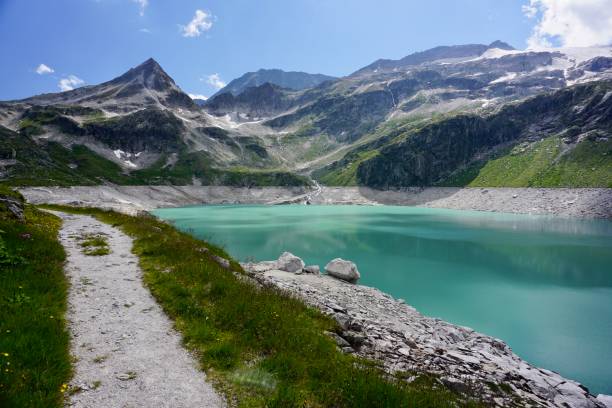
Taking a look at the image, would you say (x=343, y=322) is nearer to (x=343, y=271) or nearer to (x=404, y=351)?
(x=404, y=351)

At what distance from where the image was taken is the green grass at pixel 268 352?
6938 millimetres

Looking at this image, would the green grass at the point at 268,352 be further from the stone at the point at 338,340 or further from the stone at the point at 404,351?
the stone at the point at 404,351

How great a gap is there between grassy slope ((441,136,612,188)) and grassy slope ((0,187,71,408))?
16064 centimetres

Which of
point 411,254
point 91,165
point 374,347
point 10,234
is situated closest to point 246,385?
point 374,347

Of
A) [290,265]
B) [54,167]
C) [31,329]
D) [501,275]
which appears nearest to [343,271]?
[290,265]

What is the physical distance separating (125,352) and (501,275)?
4388cm

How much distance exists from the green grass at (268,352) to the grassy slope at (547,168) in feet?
508

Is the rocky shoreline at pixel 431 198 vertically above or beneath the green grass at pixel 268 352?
beneath

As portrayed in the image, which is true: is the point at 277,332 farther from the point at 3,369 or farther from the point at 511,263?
the point at 511,263

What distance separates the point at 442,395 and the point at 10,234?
18.2 meters

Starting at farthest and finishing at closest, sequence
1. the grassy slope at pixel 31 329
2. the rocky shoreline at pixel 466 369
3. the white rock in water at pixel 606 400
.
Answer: the white rock in water at pixel 606 400 < the rocky shoreline at pixel 466 369 < the grassy slope at pixel 31 329

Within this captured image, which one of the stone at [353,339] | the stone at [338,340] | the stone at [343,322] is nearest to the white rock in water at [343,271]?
the stone at [343,322]

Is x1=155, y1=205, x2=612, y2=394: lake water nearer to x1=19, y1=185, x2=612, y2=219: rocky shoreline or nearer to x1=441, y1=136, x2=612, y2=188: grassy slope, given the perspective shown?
x1=19, y1=185, x2=612, y2=219: rocky shoreline

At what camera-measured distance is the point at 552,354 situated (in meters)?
21.7
